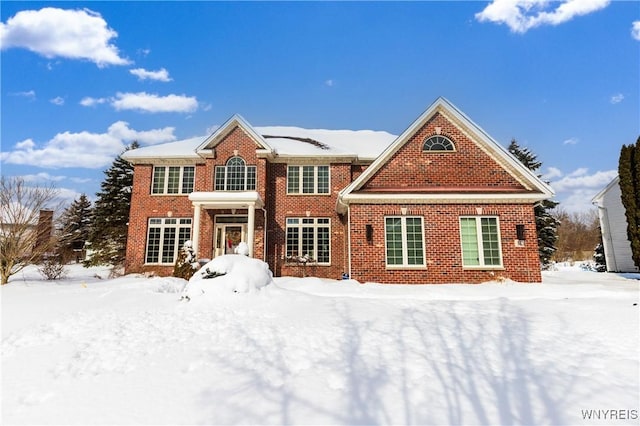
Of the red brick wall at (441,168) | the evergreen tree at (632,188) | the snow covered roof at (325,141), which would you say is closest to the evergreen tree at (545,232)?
the evergreen tree at (632,188)

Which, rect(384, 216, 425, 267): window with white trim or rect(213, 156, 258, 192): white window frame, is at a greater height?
rect(213, 156, 258, 192): white window frame

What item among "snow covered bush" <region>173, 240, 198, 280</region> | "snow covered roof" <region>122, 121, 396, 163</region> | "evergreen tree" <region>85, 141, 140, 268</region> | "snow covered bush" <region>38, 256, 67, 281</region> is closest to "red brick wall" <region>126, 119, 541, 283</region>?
"snow covered roof" <region>122, 121, 396, 163</region>

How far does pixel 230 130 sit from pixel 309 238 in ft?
21.4

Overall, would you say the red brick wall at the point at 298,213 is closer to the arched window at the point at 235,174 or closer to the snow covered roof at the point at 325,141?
the snow covered roof at the point at 325,141

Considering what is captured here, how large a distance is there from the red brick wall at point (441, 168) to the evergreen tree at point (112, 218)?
66.9ft

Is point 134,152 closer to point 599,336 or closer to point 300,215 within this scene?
point 300,215

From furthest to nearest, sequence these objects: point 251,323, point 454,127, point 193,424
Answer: point 454,127 < point 251,323 < point 193,424

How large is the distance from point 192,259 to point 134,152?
27.6 feet

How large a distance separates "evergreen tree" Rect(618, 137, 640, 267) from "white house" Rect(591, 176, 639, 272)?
3.21 metres

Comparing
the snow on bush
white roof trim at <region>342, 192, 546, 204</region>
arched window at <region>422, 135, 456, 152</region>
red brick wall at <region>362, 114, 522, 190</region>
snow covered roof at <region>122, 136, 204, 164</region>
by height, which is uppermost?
snow covered roof at <region>122, 136, 204, 164</region>

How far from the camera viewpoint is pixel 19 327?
5.74m

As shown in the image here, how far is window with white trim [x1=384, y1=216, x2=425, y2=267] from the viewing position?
463 inches

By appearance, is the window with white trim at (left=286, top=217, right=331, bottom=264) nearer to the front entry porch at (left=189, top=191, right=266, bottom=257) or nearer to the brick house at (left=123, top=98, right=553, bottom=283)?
the brick house at (left=123, top=98, right=553, bottom=283)

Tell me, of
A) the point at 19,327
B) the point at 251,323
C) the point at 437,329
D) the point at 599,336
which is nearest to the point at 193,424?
the point at 251,323
